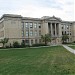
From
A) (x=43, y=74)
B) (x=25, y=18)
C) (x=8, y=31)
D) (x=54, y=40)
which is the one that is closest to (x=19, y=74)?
(x=43, y=74)

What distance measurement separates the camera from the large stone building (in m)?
60.9

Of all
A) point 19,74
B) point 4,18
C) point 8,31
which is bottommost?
point 19,74

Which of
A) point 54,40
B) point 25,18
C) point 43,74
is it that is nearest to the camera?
point 43,74

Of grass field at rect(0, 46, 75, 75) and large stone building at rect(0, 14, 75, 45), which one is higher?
large stone building at rect(0, 14, 75, 45)

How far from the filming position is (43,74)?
9336 millimetres

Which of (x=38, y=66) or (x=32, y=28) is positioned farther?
(x=32, y=28)

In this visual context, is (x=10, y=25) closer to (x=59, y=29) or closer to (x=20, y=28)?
(x=20, y=28)

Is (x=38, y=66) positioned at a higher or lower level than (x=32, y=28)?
lower

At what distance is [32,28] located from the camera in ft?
226

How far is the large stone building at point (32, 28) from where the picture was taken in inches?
2399

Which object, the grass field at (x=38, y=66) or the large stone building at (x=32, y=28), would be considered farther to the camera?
the large stone building at (x=32, y=28)

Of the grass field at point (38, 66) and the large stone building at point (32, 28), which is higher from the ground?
the large stone building at point (32, 28)

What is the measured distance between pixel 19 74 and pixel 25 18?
5786 cm

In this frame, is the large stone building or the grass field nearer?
the grass field
